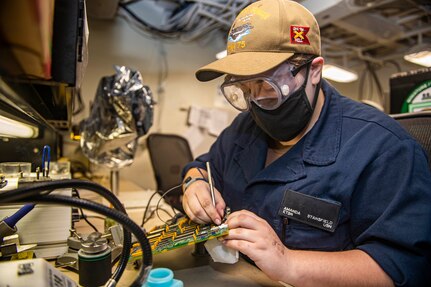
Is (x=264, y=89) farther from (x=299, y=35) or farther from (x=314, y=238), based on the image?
(x=314, y=238)

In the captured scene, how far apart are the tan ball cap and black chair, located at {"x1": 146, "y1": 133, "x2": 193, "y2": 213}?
6.59 feet

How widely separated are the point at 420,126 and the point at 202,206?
846 mm

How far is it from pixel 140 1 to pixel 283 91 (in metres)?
2.94

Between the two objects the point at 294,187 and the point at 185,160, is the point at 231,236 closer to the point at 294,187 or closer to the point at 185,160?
the point at 294,187

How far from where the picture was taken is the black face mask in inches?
36.1

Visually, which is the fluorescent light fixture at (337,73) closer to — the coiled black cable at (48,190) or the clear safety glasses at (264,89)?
the clear safety glasses at (264,89)

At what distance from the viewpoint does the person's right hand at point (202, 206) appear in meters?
0.85

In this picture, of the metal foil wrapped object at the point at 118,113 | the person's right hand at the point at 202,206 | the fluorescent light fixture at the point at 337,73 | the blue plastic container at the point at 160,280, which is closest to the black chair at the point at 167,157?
the metal foil wrapped object at the point at 118,113

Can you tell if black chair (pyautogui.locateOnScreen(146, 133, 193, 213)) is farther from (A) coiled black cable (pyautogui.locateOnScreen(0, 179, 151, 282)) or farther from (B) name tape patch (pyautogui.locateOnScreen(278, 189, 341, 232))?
(A) coiled black cable (pyautogui.locateOnScreen(0, 179, 151, 282))

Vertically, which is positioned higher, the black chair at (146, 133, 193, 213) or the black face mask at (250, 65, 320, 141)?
the black face mask at (250, 65, 320, 141)

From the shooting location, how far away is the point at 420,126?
41.1 inches

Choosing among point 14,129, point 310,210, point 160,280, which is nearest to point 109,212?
point 160,280

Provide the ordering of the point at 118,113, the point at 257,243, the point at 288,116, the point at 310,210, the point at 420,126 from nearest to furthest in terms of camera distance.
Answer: the point at 257,243, the point at 310,210, the point at 288,116, the point at 420,126, the point at 118,113

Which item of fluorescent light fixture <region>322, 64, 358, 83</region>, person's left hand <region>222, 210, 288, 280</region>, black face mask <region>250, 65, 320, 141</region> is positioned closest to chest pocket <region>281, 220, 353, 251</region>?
person's left hand <region>222, 210, 288, 280</region>
